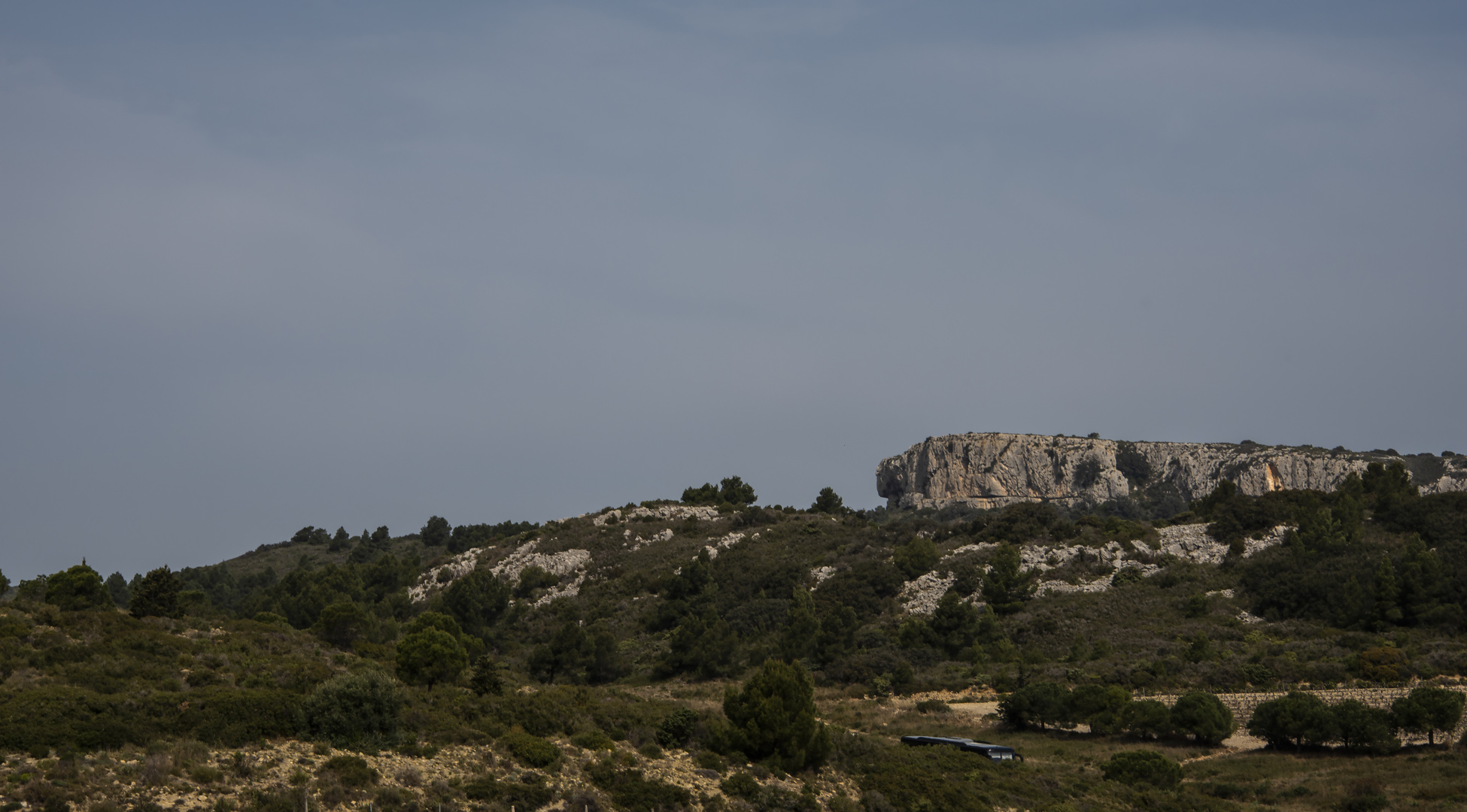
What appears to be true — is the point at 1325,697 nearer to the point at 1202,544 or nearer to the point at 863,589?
the point at 863,589

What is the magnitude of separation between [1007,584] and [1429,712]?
85.2 ft

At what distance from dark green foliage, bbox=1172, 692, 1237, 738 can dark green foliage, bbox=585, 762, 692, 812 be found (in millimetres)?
21619

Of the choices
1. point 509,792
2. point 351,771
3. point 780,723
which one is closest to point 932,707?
point 780,723

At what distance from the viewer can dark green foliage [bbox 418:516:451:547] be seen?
102 meters

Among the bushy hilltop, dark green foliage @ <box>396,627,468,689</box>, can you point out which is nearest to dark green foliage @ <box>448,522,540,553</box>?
the bushy hilltop

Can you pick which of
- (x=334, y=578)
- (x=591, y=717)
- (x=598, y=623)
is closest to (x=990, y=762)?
(x=591, y=717)

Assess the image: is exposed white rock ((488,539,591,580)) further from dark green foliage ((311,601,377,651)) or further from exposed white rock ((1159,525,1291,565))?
exposed white rock ((1159,525,1291,565))

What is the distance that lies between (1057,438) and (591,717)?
11875 centimetres

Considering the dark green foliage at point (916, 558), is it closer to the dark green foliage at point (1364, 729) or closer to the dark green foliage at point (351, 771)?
the dark green foliage at point (1364, 729)

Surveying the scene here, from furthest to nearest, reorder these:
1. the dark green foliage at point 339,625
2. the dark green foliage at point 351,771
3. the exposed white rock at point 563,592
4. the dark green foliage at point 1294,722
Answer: the exposed white rock at point 563,592 < the dark green foliage at point 339,625 < the dark green foliage at point 1294,722 < the dark green foliage at point 351,771

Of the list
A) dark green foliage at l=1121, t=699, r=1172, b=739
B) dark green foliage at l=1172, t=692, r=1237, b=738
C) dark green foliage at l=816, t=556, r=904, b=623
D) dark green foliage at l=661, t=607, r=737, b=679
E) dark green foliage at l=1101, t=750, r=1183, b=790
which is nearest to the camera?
dark green foliage at l=1101, t=750, r=1183, b=790

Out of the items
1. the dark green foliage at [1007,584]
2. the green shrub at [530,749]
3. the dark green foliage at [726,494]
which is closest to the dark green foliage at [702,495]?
the dark green foliage at [726,494]

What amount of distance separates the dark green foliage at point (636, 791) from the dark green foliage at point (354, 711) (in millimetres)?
4757

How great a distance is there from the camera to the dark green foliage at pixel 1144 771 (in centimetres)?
3019
